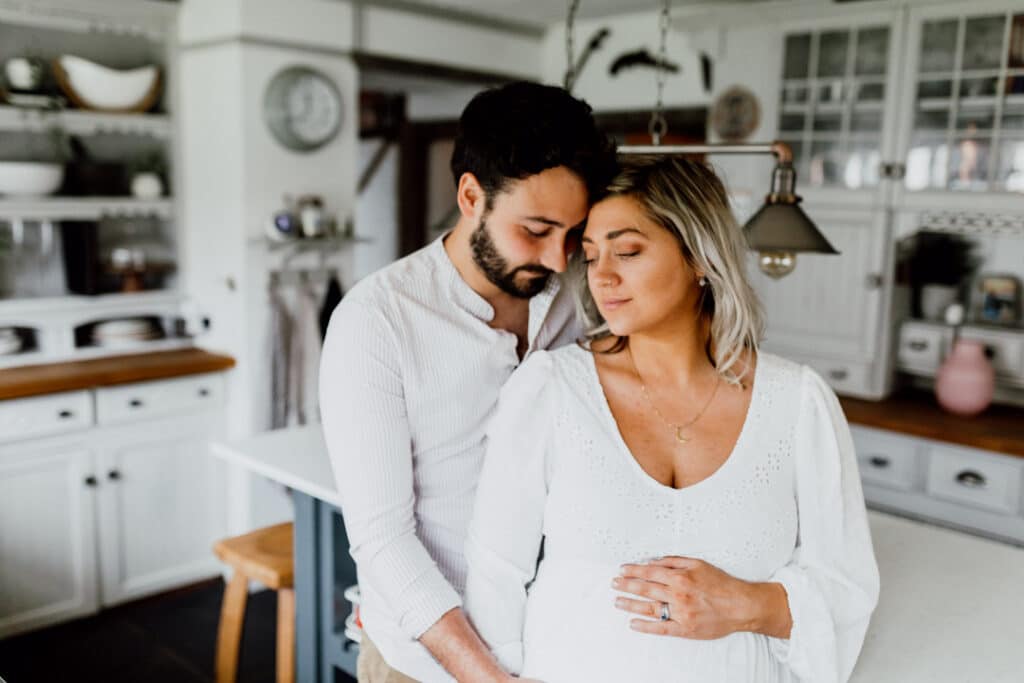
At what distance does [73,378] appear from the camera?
3283 mm

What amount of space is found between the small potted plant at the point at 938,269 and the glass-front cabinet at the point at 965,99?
0.48 meters

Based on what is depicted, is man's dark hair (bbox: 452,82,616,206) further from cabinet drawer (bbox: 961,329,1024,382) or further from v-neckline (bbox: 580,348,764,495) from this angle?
cabinet drawer (bbox: 961,329,1024,382)

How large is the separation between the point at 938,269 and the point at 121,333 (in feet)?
10.8

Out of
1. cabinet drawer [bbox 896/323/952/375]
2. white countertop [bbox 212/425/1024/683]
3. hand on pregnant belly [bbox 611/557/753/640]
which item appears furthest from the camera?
cabinet drawer [bbox 896/323/952/375]

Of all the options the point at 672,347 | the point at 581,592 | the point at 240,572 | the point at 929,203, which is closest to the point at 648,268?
the point at 672,347

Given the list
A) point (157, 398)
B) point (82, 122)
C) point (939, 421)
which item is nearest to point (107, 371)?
point (157, 398)

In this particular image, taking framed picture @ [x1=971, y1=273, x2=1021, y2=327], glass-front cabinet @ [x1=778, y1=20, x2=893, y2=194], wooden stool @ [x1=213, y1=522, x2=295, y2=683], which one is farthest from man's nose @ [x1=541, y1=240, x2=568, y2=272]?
framed picture @ [x1=971, y1=273, x2=1021, y2=327]

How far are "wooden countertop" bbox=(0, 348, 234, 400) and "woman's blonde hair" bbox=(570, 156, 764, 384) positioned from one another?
253 cm

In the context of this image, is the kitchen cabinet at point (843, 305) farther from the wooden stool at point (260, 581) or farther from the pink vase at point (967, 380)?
the wooden stool at point (260, 581)

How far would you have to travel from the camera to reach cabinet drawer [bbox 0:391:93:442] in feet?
10.4

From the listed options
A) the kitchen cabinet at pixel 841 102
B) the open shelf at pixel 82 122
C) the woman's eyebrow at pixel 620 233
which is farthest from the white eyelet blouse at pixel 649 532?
the open shelf at pixel 82 122

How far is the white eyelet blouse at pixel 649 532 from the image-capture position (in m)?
1.36

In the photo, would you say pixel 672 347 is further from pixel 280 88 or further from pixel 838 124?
pixel 280 88

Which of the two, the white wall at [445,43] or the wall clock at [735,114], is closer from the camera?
the wall clock at [735,114]
